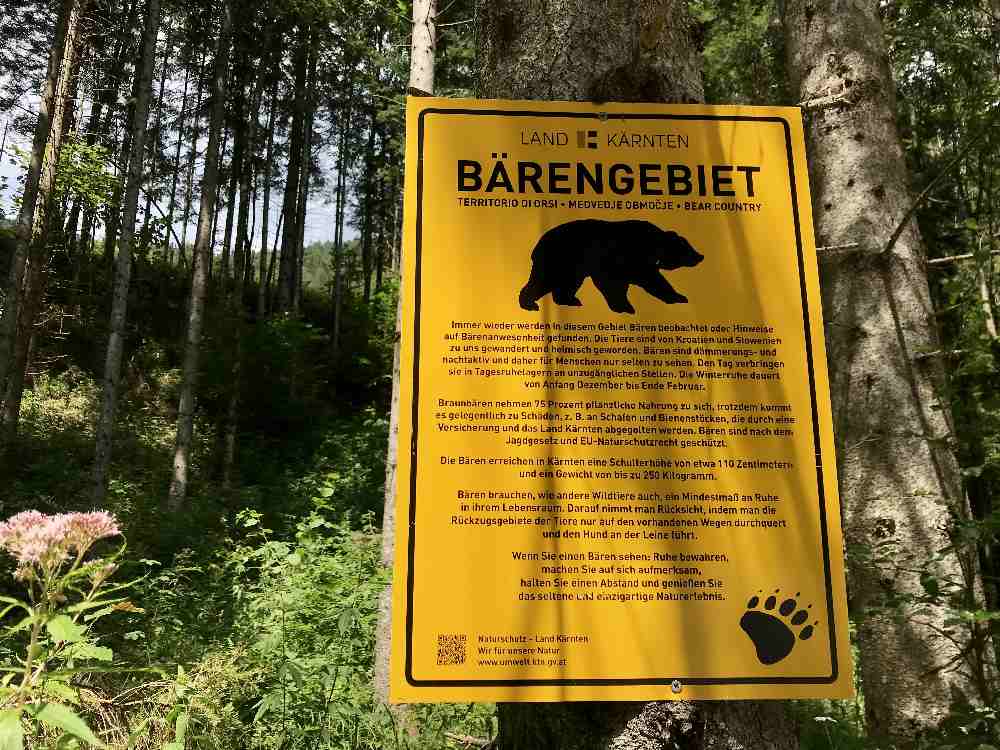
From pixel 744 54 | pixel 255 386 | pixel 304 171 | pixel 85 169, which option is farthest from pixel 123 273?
pixel 304 171

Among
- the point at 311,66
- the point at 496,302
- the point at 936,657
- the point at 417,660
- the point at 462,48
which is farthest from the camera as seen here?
the point at 311,66

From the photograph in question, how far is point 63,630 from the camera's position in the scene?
1.44 meters

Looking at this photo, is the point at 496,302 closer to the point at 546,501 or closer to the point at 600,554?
the point at 546,501

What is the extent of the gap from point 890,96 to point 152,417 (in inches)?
624

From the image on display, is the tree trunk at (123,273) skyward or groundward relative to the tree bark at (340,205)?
groundward

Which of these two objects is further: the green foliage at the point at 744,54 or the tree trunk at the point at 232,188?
the tree trunk at the point at 232,188

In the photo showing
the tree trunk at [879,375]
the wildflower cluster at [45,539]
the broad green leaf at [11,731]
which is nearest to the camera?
the broad green leaf at [11,731]

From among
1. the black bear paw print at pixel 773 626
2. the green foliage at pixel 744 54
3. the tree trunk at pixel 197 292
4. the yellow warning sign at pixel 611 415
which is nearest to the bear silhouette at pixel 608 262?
the yellow warning sign at pixel 611 415

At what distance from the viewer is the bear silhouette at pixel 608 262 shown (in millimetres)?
1271

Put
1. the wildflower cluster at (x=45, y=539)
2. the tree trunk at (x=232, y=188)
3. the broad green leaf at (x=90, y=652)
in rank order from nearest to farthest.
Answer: the wildflower cluster at (x=45, y=539) → the broad green leaf at (x=90, y=652) → the tree trunk at (x=232, y=188)

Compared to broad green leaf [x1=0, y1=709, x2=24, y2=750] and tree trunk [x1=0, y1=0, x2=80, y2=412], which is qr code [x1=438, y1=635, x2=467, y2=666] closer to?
broad green leaf [x1=0, y1=709, x2=24, y2=750]

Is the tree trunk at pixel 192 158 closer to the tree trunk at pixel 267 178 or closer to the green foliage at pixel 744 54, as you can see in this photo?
the tree trunk at pixel 267 178

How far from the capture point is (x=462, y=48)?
37.3 ft

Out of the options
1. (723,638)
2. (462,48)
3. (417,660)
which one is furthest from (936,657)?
(462,48)
